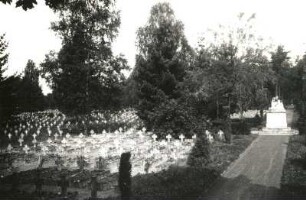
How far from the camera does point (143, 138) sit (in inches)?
1276

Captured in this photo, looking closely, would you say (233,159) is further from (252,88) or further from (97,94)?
Answer: (97,94)

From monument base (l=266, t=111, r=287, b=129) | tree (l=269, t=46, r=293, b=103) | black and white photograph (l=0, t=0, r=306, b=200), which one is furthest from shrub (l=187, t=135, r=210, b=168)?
tree (l=269, t=46, r=293, b=103)

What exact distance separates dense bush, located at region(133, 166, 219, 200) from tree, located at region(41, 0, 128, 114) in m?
22.0

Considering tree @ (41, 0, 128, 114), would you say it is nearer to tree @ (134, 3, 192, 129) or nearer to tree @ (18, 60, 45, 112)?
tree @ (134, 3, 192, 129)

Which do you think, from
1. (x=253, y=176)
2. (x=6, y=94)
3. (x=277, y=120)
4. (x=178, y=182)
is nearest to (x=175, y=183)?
(x=178, y=182)

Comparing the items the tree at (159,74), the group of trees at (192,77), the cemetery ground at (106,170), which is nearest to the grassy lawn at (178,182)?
the cemetery ground at (106,170)

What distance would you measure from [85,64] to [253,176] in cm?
2441

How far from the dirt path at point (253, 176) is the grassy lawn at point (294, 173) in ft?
0.95

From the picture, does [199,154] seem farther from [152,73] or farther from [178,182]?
[152,73]

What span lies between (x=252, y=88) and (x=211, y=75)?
3870mm

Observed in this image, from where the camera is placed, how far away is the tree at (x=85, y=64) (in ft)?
130

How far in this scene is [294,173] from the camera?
18859 mm

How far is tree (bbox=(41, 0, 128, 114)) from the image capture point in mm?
39594

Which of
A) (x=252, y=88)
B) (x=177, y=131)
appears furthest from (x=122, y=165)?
(x=252, y=88)
